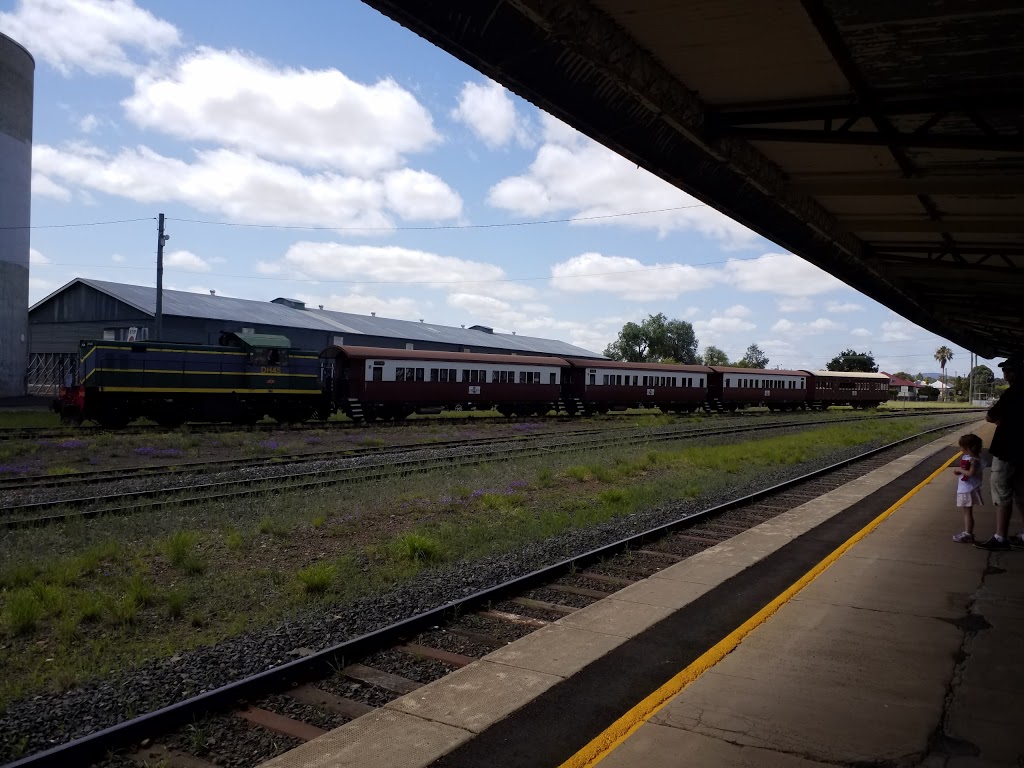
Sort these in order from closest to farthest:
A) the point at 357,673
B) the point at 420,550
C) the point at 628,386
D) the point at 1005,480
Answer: the point at 357,673 → the point at 1005,480 → the point at 420,550 → the point at 628,386

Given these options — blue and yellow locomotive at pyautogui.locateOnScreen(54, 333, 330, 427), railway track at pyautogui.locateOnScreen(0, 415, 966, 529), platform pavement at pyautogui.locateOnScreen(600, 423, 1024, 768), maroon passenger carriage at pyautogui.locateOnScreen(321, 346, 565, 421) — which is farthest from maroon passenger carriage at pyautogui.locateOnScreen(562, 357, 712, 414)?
platform pavement at pyautogui.locateOnScreen(600, 423, 1024, 768)

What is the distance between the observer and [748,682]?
4.65 meters

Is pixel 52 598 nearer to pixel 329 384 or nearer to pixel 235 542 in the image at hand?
pixel 235 542

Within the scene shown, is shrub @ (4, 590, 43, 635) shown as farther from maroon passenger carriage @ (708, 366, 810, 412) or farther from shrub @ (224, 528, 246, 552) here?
maroon passenger carriage @ (708, 366, 810, 412)

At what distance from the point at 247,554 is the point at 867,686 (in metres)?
6.75

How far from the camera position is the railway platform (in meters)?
3.80

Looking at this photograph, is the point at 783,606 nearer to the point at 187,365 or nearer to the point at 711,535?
the point at 711,535

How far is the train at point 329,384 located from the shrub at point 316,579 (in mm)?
18486

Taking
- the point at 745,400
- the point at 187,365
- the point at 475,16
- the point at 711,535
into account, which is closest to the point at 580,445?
the point at 711,535

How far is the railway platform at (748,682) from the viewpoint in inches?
149

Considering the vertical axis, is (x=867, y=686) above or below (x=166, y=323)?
below

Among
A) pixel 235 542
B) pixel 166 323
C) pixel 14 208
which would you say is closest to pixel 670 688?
pixel 235 542

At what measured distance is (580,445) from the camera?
2148 cm

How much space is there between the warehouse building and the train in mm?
10461
